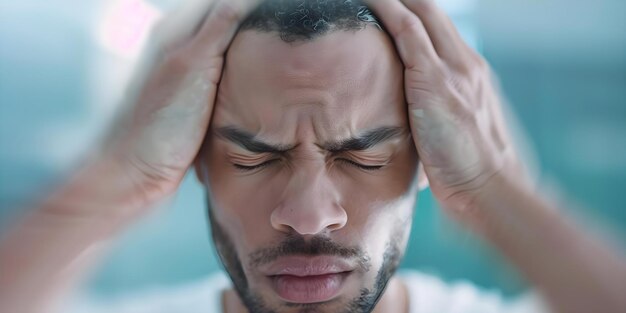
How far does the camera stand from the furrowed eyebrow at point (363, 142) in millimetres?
771

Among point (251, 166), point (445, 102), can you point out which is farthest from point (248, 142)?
point (445, 102)

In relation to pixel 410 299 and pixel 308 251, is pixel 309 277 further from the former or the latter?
pixel 410 299

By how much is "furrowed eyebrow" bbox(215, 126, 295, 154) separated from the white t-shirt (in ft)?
1.09

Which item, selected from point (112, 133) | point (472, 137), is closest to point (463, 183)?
point (472, 137)

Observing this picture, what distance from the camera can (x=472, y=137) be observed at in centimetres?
80

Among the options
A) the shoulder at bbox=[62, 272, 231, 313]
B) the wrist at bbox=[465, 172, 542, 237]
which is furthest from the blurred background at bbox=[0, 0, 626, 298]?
the wrist at bbox=[465, 172, 542, 237]

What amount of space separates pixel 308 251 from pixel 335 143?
0.45ft

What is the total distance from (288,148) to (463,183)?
23 centimetres

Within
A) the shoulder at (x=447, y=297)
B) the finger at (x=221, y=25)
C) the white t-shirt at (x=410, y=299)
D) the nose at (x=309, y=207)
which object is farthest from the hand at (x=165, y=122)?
the shoulder at (x=447, y=297)

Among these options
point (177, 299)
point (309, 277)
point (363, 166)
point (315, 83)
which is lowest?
point (177, 299)

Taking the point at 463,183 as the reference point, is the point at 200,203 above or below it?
below

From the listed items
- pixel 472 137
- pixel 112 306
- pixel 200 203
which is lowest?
pixel 112 306

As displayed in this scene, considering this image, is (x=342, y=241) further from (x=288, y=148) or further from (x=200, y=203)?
(x=200, y=203)

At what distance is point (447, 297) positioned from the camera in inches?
43.1
